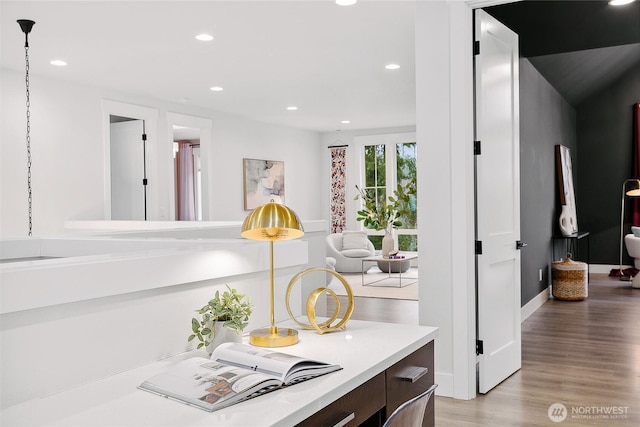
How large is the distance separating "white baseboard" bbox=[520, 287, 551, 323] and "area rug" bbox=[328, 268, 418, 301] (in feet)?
4.44

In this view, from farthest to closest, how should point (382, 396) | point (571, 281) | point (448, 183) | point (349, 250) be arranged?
point (349, 250), point (571, 281), point (448, 183), point (382, 396)

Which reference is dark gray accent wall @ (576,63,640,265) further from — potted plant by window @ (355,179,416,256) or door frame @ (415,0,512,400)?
door frame @ (415,0,512,400)

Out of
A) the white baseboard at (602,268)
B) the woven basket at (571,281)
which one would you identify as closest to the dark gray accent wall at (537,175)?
the woven basket at (571,281)

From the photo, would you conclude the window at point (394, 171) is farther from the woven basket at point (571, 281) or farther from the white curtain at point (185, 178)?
the woven basket at point (571, 281)

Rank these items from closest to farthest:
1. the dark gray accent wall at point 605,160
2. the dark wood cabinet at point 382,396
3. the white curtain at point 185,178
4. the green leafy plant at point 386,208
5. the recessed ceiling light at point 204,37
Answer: the dark wood cabinet at point 382,396 < the recessed ceiling light at point 204,37 < the green leafy plant at point 386,208 < the dark gray accent wall at point 605,160 < the white curtain at point 185,178

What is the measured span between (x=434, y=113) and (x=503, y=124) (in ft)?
2.00

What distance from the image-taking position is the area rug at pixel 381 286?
24.2 ft

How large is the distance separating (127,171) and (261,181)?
262cm

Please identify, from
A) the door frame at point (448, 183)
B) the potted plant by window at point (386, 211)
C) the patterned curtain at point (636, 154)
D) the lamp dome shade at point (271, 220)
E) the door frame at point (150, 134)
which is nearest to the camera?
the lamp dome shade at point (271, 220)

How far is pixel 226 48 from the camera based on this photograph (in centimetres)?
518

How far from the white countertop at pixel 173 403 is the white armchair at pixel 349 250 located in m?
7.88

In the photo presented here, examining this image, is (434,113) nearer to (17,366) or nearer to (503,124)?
(503,124)

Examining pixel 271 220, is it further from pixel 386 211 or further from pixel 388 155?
pixel 388 155

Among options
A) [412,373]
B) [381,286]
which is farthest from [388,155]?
[412,373]
